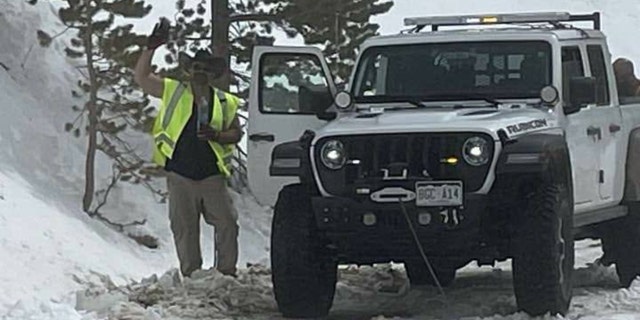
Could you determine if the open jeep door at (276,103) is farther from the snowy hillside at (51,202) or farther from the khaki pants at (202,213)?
the snowy hillside at (51,202)

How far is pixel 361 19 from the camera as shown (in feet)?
58.5

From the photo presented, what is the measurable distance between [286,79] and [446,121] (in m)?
2.18

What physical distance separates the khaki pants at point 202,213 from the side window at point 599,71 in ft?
9.34

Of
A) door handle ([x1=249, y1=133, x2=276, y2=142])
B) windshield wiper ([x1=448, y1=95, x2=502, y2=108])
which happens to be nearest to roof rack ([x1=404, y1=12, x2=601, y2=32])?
windshield wiper ([x1=448, y1=95, x2=502, y2=108])

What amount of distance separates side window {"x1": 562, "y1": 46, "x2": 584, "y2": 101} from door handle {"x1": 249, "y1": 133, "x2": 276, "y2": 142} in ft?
6.87

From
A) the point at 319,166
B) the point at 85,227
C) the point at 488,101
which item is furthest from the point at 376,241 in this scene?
the point at 85,227

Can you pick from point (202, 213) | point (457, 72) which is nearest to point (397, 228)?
point (457, 72)

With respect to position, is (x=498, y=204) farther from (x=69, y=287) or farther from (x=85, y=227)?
(x=85, y=227)

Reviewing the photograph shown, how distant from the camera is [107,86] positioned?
1717 centimetres

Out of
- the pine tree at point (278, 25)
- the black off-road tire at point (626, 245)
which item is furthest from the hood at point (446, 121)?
the pine tree at point (278, 25)

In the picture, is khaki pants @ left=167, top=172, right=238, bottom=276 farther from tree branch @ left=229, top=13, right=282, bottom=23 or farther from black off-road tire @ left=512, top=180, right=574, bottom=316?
tree branch @ left=229, top=13, right=282, bottom=23

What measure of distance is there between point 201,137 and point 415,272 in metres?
2.01

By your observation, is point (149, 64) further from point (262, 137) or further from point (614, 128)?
point (614, 128)

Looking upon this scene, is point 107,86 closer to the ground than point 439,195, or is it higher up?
closer to the ground
